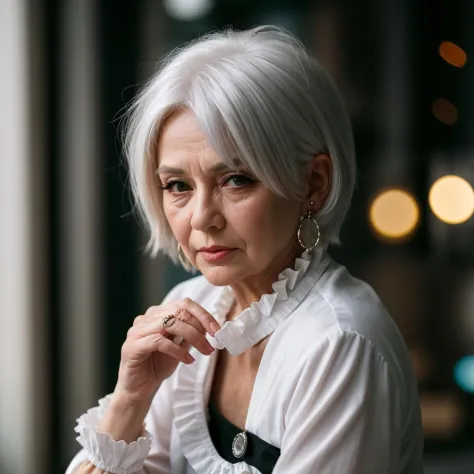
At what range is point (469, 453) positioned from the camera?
2625 mm

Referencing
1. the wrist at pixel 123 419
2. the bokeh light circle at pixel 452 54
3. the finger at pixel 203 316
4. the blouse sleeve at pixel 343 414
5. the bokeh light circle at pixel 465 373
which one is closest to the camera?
the blouse sleeve at pixel 343 414

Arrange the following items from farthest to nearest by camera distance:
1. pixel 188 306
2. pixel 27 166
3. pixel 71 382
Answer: pixel 71 382
pixel 27 166
pixel 188 306

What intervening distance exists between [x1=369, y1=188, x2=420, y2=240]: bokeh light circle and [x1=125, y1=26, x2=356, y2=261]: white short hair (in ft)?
4.57

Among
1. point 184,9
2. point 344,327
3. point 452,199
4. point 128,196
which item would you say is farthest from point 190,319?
point 184,9

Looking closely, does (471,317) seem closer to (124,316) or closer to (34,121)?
(124,316)

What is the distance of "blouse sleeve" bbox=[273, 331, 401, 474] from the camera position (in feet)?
3.38

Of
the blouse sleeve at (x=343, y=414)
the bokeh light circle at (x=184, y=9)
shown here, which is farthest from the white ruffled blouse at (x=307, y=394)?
the bokeh light circle at (x=184, y=9)

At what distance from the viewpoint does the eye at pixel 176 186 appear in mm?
1172

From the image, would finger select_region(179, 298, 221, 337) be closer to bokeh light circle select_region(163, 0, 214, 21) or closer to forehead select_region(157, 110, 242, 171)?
forehead select_region(157, 110, 242, 171)

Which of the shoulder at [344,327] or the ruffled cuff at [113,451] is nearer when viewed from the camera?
the shoulder at [344,327]

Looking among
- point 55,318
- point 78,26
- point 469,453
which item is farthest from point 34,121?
point 469,453

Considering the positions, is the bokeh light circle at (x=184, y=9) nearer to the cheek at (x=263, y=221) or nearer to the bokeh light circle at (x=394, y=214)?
the bokeh light circle at (x=394, y=214)

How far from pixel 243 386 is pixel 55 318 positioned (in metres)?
1.52

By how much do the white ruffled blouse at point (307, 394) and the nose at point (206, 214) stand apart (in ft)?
0.51
